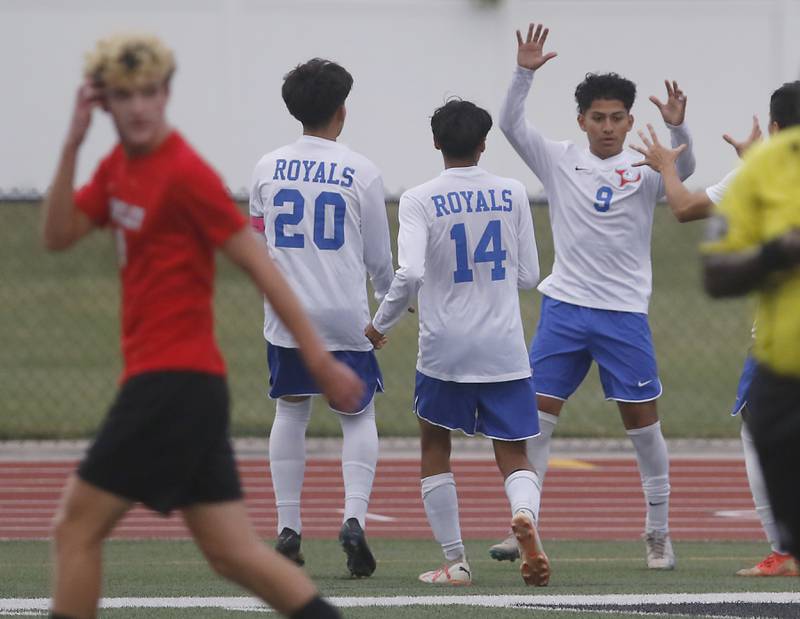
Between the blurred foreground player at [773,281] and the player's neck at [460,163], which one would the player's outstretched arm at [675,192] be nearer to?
the player's neck at [460,163]

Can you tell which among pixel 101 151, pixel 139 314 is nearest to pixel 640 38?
pixel 101 151

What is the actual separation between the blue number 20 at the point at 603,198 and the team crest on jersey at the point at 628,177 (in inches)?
2.3

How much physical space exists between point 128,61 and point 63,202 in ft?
1.32

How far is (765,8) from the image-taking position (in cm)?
2769

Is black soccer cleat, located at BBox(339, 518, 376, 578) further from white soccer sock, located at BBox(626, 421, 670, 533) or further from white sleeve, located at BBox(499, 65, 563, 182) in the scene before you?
white sleeve, located at BBox(499, 65, 563, 182)

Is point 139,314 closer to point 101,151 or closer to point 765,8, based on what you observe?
point 101,151

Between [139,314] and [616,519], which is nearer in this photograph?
[139,314]

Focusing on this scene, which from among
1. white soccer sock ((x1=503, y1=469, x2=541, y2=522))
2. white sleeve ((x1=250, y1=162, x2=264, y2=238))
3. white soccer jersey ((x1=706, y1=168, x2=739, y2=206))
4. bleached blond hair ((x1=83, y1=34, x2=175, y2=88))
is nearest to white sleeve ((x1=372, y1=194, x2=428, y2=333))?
white sleeve ((x1=250, y1=162, x2=264, y2=238))

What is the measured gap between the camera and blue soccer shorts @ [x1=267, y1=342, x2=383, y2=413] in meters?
7.16

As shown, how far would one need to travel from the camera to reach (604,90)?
24.8 ft

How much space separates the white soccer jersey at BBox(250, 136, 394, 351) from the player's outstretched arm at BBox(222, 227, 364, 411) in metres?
2.94

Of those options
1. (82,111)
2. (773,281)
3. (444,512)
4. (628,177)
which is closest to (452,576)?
(444,512)

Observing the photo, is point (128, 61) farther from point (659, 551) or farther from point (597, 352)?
point (659, 551)

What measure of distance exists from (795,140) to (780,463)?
0.70m
